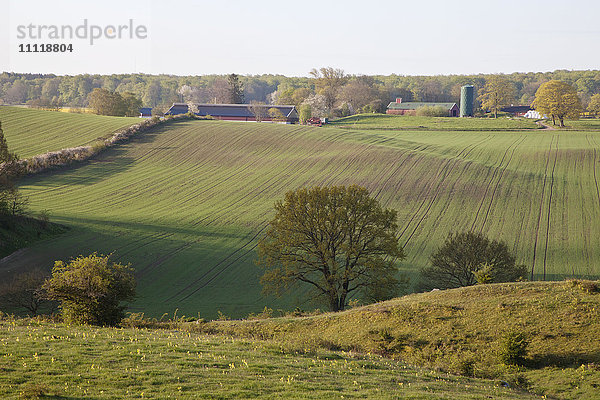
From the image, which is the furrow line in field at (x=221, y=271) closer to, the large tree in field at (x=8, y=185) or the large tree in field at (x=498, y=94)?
the large tree in field at (x=8, y=185)

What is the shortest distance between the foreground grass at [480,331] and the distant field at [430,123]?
100651 mm

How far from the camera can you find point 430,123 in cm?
13312

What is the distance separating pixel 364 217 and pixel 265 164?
132 ft

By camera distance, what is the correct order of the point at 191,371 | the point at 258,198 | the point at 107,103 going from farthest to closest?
the point at 107,103 < the point at 258,198 < the point at 191,371

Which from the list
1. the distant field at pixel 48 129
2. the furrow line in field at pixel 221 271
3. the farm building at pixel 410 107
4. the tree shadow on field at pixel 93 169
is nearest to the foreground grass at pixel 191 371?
the furrow line in field at pixel 221 271

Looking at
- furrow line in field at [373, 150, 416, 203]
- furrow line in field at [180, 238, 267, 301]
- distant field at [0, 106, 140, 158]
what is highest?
distant field at [0, 106, 140, 158]

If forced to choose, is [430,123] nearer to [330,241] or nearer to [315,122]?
[315,122]

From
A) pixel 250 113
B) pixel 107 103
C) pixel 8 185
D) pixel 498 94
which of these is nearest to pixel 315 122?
pixel 250 113

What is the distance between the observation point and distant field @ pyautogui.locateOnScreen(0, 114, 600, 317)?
45938mm

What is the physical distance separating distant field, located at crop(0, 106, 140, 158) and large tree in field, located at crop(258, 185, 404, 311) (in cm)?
5109

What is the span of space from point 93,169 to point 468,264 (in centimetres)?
5386

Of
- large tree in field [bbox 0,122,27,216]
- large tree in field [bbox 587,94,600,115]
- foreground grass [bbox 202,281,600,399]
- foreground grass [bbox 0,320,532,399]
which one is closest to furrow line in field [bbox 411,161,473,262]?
foreground grass [bbox 202,281,600,399]

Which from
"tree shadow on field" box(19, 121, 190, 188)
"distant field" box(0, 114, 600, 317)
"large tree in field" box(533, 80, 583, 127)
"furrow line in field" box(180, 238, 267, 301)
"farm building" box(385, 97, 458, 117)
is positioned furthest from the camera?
"farm building" box(385, 97, 458, 117)

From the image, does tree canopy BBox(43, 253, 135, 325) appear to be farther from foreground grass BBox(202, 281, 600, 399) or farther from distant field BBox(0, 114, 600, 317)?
distant field BBox(0, 114, 600, 317)
